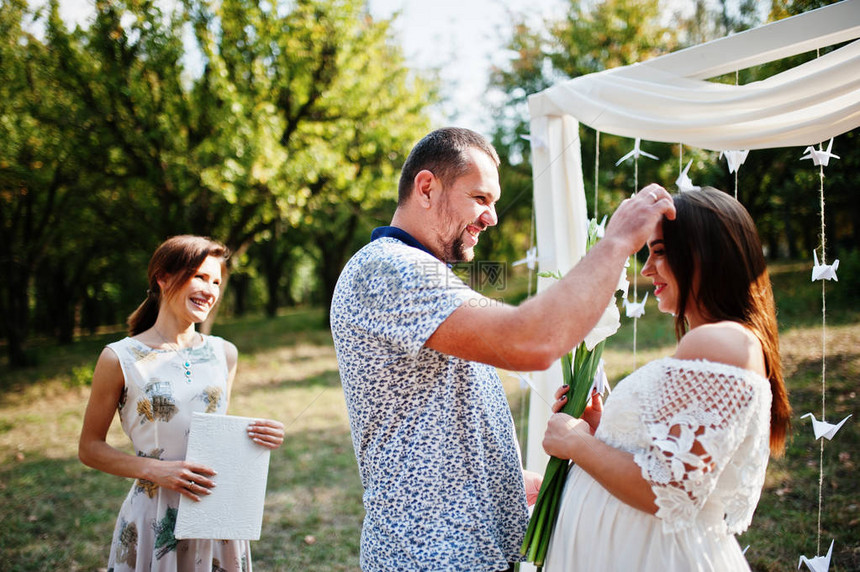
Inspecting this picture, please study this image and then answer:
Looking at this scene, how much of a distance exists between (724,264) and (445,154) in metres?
0.94

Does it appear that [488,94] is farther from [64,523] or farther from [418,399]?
[418,399]

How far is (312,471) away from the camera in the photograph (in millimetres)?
6098

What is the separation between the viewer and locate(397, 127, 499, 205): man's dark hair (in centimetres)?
173

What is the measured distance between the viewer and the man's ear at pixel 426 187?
1.73 metres

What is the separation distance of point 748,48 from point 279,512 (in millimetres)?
5008

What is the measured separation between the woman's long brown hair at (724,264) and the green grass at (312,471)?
2901 mm

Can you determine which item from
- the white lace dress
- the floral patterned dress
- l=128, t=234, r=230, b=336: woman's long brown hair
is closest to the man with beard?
the white lace dress

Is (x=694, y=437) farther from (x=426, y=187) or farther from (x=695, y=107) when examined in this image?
(x=695, y=107)

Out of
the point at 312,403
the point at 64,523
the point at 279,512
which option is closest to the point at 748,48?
the point at 279,512

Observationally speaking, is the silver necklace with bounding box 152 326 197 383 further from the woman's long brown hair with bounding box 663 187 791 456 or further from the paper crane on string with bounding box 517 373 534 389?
the woman's long brown hair with bounding box 663 187 791 456

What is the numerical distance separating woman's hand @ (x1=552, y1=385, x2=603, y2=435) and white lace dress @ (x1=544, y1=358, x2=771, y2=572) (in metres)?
0.23

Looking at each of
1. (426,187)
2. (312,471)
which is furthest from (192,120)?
(426,187)

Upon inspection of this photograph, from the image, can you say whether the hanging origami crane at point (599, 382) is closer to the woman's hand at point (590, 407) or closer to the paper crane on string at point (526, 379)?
the woman's hand at point (590, 407)

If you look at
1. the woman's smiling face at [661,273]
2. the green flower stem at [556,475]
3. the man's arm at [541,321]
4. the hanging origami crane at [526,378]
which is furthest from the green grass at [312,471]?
the man's arm at [541,321]
